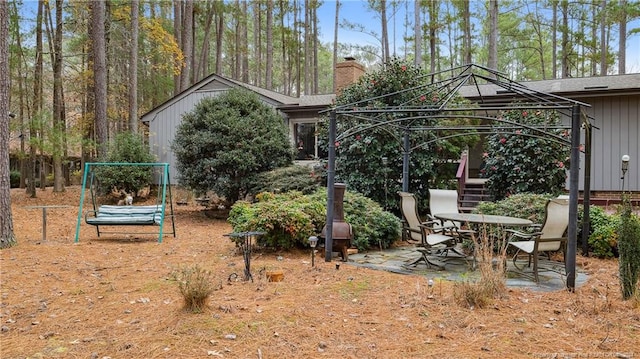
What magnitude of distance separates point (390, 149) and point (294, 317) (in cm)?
661

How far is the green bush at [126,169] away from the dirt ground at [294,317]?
7880 mm

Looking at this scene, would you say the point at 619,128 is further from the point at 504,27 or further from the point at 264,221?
the point at 504,27

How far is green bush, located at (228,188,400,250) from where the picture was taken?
6.79 metres

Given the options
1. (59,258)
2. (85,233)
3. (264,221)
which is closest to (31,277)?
(59,258)

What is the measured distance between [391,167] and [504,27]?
67.1 feet

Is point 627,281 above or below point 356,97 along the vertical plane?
below

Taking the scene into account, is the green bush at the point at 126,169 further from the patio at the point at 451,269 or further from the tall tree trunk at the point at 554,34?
the tall tree trunk at the point at 554,34

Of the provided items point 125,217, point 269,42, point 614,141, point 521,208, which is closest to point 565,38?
point 614,141

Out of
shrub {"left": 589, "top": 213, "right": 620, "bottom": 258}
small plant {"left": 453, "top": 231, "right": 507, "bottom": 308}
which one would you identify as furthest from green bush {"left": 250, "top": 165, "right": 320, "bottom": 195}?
small plant {"left": 453, "top": 231, "right": 507, "bottom": 308}

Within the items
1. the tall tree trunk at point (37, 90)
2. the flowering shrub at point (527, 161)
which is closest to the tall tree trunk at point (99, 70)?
the tall tree trunk at point (37, 90)

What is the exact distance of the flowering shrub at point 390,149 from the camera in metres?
9.98

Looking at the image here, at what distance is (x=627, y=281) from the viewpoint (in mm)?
4289

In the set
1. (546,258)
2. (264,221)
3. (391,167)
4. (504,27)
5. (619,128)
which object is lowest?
(546,258)

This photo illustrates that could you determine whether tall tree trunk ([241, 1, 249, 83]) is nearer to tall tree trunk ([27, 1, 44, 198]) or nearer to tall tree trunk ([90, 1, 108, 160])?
tall tree trunk ([27, 1, 44, 198])
